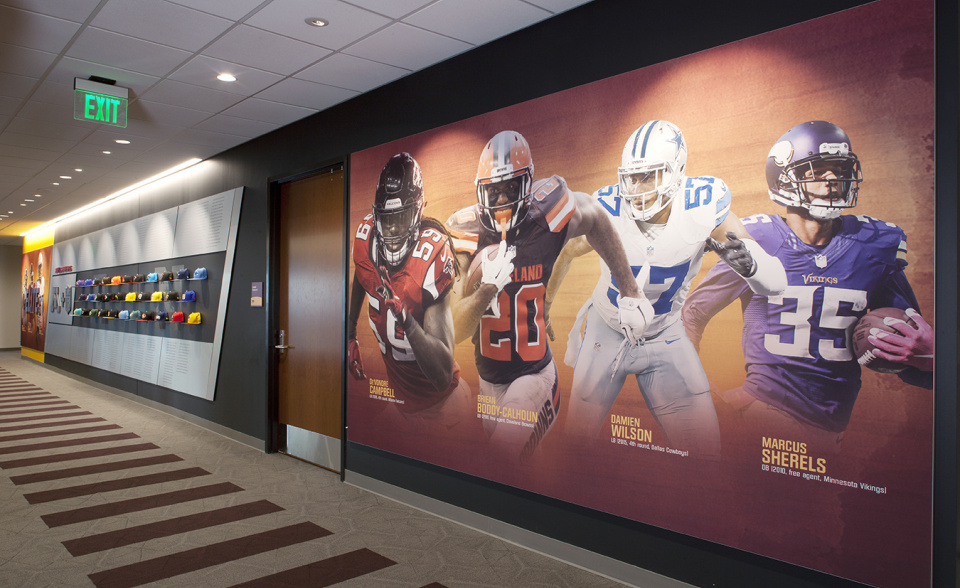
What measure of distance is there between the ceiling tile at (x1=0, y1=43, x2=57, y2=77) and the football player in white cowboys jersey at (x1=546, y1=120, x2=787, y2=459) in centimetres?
390

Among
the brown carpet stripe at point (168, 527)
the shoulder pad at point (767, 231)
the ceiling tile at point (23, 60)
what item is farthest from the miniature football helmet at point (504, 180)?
the ceiling tile at point (23, 60)

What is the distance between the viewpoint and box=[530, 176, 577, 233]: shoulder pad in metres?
3.43

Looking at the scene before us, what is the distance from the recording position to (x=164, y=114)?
18.1 feet

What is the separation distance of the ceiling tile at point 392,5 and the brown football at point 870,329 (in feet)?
8.83

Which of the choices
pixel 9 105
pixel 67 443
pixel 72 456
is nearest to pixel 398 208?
pixel 9 105

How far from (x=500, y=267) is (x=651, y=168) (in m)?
1.15

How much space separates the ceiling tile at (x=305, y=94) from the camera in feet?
15.7

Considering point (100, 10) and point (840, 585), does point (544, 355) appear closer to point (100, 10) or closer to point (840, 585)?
point (840, 585)

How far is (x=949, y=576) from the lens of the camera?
7.18 ft

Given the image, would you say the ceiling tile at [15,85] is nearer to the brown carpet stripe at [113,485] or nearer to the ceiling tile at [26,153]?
the ceiling tile at [26,153]

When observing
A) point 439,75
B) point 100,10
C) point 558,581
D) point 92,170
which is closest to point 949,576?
point 558,581

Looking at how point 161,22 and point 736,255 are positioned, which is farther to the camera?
point 161,22

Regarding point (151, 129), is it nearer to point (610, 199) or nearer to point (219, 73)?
point (219, 73)

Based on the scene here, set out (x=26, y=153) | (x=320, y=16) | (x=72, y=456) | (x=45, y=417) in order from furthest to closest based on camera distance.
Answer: (x=45, y=417) < (x=26, y=153) < (x=72, y=456) < (x=320, y=16)
